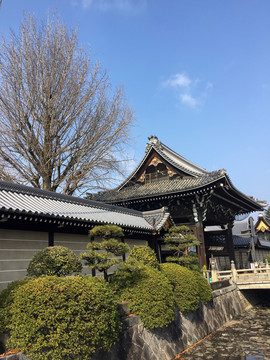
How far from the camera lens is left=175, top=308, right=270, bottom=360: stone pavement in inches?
352

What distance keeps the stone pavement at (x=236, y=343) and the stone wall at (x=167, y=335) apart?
0.95 ft

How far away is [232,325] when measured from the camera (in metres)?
13.5

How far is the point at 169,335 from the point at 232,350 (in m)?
2.27

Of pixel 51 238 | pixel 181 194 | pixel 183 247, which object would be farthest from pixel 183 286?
pixel 181 194

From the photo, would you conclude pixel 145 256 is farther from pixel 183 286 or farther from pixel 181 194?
pixel 181 194

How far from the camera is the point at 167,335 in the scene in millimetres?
9055

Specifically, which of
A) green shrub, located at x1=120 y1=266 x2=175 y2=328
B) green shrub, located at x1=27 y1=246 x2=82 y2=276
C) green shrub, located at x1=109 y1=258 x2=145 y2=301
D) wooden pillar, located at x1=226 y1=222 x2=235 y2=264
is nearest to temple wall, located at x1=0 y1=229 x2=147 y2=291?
green shrub, located at x1=27 y1=246 x2=82 y2=276

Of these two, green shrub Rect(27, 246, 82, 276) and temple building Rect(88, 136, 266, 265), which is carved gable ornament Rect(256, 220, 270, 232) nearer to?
temple building Rect(88, 136, 266, 265)

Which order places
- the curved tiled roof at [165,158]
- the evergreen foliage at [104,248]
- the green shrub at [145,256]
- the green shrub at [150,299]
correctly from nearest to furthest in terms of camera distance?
the evergreen foliage at [104,248] < the green shrub at [150,299] < the green shrub at [145,256] < the curved tiled roof at [165,158]

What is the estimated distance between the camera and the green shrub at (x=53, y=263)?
7.27 m

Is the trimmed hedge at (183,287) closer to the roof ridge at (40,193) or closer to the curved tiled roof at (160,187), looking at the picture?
the roof ridge at (40,193)

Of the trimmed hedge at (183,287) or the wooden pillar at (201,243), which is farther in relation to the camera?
the wooden pillar at (201,243)

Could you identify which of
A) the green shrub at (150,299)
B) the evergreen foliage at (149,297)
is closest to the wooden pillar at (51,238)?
the evergreen foliage at (149,297)

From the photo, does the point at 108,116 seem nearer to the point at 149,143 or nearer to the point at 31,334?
the point at 149,143
